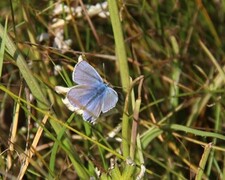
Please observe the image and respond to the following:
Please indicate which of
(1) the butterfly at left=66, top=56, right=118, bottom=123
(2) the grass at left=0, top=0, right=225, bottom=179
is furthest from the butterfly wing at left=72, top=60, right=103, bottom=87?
(2) the grass at left=0, top=0, right=225, bottom=179

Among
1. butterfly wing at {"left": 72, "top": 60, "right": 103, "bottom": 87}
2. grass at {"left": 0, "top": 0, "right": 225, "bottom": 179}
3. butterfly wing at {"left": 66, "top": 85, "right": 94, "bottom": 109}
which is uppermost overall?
butterfly wing at {"left": 72, "top": 60, "right": 103, "bottom": 87}

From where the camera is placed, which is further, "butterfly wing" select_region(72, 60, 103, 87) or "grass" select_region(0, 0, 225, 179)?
"grass" select_region(0, 0, 225, 179)

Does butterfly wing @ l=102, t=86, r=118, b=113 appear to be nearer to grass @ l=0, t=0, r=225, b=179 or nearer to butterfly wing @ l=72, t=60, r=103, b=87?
butterfly wing @ l=72, t=60, r=103, b=87

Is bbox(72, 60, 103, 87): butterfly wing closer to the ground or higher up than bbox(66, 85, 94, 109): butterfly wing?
higher up

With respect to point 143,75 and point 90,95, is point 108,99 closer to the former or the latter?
point 90,95

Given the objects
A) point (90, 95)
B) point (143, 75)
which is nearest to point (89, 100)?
point (90, 95)

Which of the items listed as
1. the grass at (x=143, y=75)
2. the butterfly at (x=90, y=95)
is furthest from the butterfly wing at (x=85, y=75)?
the grass at (x=143, y=75)

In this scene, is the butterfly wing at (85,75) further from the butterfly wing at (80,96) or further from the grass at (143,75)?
the grass at (143,75)

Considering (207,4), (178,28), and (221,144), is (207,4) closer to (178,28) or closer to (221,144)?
(178,28)
